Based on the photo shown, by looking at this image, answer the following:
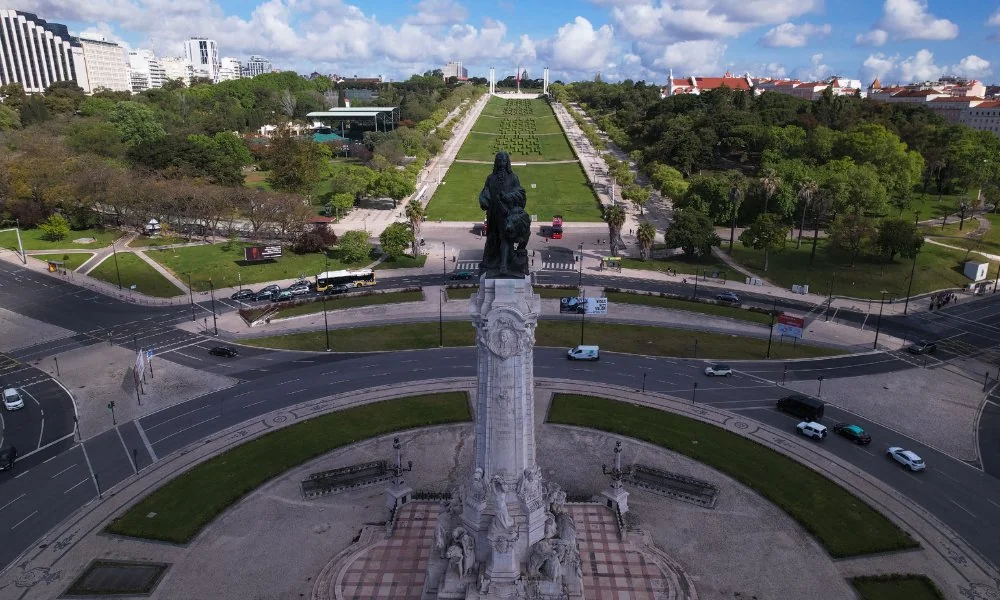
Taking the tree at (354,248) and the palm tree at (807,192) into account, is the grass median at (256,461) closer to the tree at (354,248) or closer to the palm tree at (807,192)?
the tree at (354,248)

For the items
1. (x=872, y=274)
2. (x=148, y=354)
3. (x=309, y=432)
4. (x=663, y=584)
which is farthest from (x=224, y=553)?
(x=872, y=274)

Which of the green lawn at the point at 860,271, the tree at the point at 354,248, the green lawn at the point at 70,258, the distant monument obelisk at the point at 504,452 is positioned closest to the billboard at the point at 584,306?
the green lawn at the point at 860,271

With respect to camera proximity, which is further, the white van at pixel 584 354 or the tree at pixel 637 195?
the tree at pixel 637 195

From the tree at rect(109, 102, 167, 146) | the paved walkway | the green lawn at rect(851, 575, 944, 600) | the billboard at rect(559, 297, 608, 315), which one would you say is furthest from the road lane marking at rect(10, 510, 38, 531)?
the tree at rect(109, 102, 167, 146)

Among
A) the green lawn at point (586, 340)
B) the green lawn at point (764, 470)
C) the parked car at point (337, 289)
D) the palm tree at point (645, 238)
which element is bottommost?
the green lawn at point (764, 470)

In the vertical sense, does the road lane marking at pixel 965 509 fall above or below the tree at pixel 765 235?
below

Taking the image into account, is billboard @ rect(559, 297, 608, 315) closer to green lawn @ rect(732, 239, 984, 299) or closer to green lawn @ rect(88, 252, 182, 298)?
green lawn @ rect(732, 239, 984, 299)
